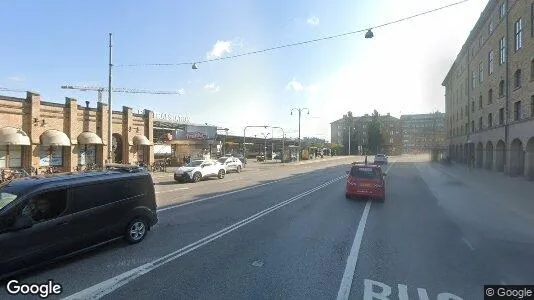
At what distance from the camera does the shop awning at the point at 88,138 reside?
25156mm

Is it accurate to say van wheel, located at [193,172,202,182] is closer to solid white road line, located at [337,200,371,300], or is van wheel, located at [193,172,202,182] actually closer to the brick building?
the brick building

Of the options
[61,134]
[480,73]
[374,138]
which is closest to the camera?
[61,134]

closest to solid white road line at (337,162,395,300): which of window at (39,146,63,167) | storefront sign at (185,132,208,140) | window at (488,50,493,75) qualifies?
window at (39,146,63,167)

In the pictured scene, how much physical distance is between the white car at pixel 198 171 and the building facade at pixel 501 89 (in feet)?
72.8

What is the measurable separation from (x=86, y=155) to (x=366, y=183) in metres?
22.7

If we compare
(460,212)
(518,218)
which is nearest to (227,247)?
(460,212)

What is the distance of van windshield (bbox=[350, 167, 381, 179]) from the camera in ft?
47.1

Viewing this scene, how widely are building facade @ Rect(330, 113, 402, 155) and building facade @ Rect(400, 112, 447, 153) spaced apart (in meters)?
8.50

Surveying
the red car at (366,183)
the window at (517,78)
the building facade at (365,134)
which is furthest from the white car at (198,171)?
the building facade at (365,134)

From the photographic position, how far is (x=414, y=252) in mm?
6996

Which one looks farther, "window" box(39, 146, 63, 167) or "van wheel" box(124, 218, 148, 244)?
"window" box(39, 146, 63, 167)

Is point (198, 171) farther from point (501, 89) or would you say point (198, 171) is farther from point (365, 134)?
point (365, 134)

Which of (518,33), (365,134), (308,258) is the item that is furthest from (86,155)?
(365,134)

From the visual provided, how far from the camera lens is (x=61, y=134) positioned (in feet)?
76.6
